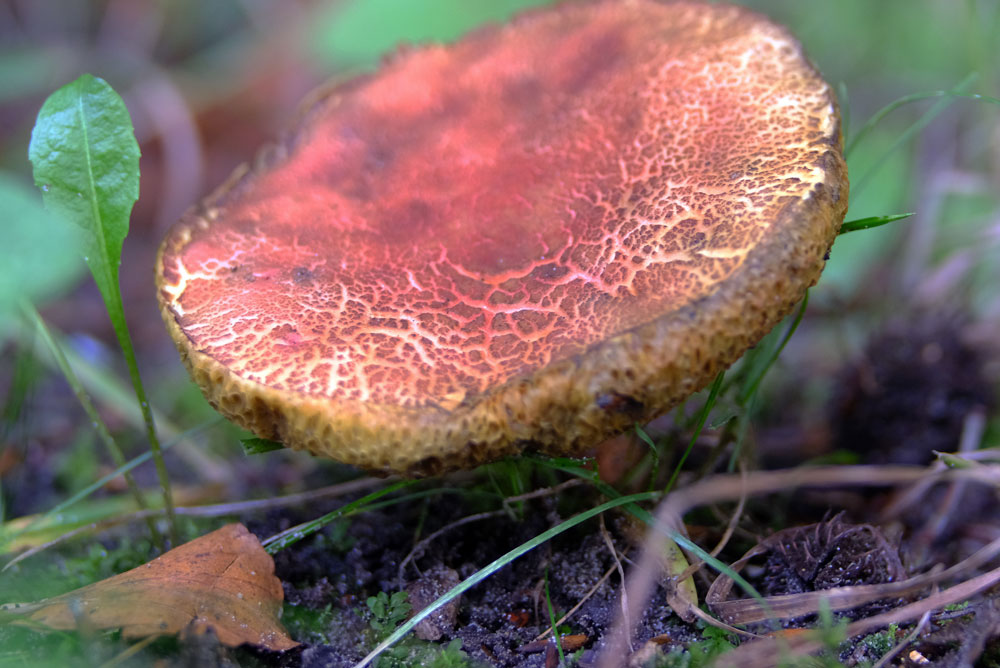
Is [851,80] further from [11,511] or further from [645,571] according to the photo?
[11,511]

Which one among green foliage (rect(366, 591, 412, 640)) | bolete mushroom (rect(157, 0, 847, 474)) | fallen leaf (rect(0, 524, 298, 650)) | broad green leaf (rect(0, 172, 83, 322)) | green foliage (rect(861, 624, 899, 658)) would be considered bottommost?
green foliage (rect(861, 624, 899, 658))

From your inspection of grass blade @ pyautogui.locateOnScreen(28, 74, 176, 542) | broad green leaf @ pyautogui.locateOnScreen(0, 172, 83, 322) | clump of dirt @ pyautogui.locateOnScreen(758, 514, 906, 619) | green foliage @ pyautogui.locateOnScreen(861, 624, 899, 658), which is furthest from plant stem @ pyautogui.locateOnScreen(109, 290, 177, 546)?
green foliage @ pyautogui.locateOnScreen(861, 624, 899, 658)

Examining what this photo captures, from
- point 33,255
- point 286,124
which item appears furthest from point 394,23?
→ point 33,255

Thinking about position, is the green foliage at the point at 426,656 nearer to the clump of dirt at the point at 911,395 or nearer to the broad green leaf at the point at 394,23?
the clump of dirt at the point at 911,395

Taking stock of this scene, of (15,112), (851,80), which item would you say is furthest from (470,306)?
(15,112)

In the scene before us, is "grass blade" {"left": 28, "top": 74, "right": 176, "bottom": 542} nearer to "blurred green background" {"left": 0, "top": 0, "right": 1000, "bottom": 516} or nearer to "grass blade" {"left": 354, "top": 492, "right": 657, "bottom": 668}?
"blurred green background" {"left": 0, "top": 0, "right": 1000, "bottom": 516}

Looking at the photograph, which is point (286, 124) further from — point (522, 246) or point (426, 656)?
point (426, 656)

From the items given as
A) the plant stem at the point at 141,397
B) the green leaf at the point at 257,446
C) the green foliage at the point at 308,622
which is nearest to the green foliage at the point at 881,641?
the green foliage at the point at 308,622

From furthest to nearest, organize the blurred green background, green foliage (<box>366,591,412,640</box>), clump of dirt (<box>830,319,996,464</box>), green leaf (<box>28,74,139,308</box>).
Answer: the blurred green background < clump of dirt (<box>830,319,996,464</box>) < green leaf (<box>28,74,139,308</box>) < green foliage (<box>366,591,412,640</box>)
